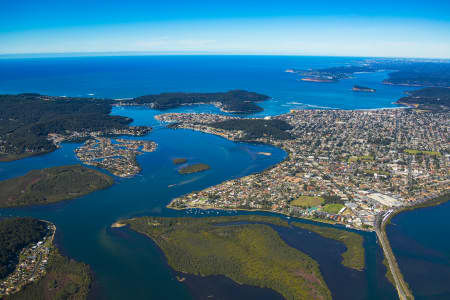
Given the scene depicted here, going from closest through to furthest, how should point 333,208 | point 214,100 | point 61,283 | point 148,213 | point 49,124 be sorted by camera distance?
point 61,283, point 148,213, point 333,208, point 49,124, point 214,100

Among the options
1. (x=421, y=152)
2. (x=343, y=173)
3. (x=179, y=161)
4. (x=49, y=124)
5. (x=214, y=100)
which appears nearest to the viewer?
(x=343, y=173)

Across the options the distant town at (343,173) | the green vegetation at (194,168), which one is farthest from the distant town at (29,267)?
the green vegetation at (194,168)

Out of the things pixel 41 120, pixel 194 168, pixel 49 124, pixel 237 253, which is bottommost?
Result: pixel 237 253

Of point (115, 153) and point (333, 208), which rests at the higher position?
point (115, 153)

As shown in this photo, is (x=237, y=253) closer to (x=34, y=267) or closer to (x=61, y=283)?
(x=61, y=283)

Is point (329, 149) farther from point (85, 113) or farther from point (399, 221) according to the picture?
point (85, 113)

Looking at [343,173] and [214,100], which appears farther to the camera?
[214,100]

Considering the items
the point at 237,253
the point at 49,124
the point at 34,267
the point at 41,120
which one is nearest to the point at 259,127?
the point at 237,253
